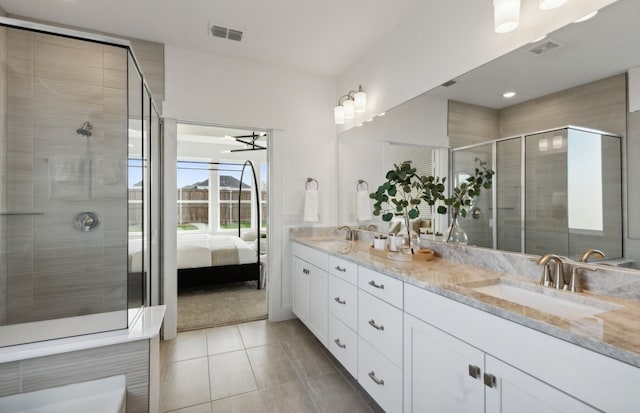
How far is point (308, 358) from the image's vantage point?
2.37 metres

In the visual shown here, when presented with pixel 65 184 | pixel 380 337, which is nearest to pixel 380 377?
pixel 380 337

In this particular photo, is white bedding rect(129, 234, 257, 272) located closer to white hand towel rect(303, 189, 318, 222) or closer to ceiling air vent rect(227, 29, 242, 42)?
white hand towel rect(303, 189, 318, 222)

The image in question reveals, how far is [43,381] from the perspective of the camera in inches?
46.5

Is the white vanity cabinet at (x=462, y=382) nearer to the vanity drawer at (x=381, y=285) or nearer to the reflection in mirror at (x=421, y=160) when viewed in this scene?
the vanity drawer at (x=381, y=285)

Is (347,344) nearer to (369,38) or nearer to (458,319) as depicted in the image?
(458,319)

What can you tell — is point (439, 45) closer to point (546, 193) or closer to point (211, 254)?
point (546, 193)

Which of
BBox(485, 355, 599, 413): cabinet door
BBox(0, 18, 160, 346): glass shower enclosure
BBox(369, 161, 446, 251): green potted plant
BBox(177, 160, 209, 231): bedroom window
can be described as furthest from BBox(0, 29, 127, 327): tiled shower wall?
BBox(177, 160, 209, 231): bedroom window

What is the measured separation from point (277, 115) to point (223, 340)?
2264 mm

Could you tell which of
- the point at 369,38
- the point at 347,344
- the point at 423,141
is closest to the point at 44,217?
the point at 347,344

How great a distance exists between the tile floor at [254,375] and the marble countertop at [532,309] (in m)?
0.88

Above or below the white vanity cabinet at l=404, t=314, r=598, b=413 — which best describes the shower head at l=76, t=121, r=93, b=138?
above

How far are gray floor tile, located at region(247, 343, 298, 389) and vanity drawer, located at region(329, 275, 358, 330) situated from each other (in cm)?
53

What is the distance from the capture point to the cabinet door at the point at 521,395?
840 millimetres

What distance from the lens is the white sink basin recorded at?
1138 millimetres
